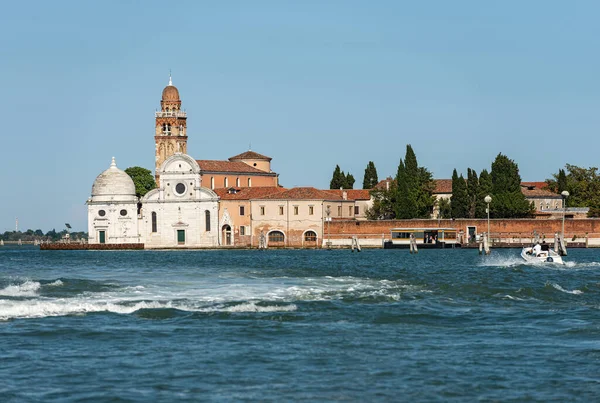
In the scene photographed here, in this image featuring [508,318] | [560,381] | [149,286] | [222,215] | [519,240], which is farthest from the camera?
[222,215]

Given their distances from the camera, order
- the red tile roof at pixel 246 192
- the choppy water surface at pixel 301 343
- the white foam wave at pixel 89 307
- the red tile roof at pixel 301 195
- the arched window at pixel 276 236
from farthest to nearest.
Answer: the red tile roof at pixel 246 192 → the arched window at pixel 276 236 → the red tile roof at pixel 301 195 → the white foam wave at pixel 89 307 → the choppy water surface at pixel 301 343

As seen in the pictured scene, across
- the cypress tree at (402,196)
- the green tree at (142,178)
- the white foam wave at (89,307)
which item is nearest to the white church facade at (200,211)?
the cypress tree at (402,196)

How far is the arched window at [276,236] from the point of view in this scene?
3091 inches

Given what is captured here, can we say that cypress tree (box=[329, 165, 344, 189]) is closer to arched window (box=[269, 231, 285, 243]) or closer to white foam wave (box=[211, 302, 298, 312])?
arched window (box=[269, 231, 285, 243])

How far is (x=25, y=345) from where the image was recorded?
17.8 metres

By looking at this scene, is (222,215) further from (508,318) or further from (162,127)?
(508,318)

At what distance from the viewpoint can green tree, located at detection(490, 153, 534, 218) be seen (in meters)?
76.4

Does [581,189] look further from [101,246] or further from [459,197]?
[101,246]

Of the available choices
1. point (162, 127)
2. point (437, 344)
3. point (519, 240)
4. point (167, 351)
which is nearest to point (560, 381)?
point (437, 344)

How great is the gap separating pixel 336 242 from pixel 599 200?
71.2 ft

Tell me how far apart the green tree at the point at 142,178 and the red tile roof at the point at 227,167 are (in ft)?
42.7

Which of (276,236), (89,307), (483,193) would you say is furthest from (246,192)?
(89,307)

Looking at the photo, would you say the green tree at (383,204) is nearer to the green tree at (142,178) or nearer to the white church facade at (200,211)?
the white church facade at (200,211)

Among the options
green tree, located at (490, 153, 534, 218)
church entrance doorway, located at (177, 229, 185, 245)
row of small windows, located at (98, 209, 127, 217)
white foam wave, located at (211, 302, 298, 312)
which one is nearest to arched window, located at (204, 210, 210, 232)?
church entrance doorway, located at (177, 229, 185, 245)
